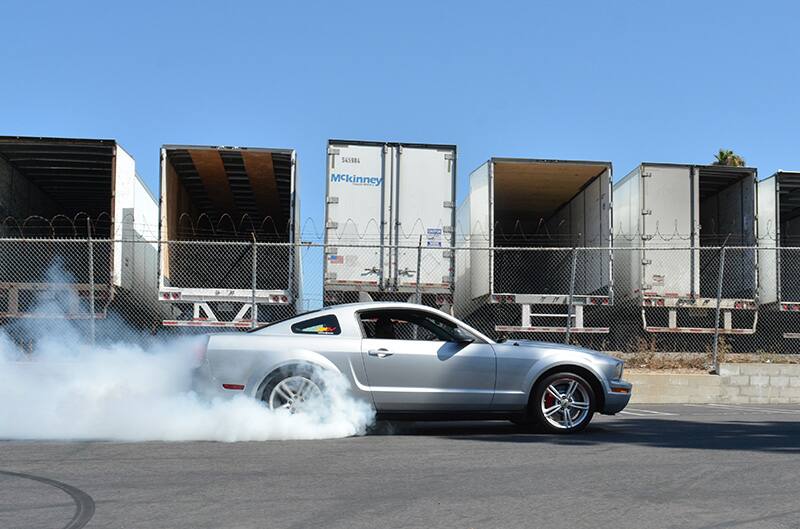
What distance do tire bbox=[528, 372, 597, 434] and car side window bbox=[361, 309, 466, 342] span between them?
1058 mm

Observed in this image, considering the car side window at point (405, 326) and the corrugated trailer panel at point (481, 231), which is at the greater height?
the corrugated trailer panel at point (481, 231)

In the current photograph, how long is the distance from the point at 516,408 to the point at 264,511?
399 cm

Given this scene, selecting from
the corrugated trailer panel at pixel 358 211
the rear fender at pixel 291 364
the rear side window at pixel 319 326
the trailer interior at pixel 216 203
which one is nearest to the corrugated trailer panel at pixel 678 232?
the corrugated trailer panel at pixel 358 211

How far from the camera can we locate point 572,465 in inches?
274

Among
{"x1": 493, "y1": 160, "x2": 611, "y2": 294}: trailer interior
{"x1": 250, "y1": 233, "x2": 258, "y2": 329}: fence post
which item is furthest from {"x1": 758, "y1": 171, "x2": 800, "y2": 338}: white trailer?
{"x1": 250, "y1": 233, "x2": 258, "y2": 329}: fence post

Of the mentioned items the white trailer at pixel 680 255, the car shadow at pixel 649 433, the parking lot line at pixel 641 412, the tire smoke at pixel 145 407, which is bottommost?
the parking lot line at pixel 641 412

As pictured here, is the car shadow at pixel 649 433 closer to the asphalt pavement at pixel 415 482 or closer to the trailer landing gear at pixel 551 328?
the asphalt pavement at pixel 415 482

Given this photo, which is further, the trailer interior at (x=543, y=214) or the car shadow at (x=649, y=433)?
the trailer interior at (x=543, y=214)

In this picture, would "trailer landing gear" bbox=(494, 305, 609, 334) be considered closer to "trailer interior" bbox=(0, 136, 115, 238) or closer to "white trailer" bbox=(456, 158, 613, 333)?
"white trailer" bbox=(456, 158, 613, 333)

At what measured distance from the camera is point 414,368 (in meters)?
8.63

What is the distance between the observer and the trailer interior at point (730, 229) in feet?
53.7

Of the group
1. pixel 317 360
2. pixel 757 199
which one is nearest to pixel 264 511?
pixel 317 360

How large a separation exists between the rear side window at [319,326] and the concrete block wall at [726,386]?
6977 mm

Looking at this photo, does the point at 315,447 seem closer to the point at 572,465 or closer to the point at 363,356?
the point at 363,356
